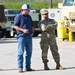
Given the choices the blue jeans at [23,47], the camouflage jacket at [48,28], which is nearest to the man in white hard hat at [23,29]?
the blue jeans at [23,47]

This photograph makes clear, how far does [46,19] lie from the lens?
37.6 feet

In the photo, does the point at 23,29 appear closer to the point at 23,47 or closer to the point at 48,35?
the point at 23,47

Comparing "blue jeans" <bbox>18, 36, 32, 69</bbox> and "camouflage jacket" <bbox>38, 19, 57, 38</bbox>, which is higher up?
"camouflage jacket" <bbox>38, 19, 57, 38</bbox>

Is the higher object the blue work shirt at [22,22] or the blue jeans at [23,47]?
the blue work shirt at [22,22]

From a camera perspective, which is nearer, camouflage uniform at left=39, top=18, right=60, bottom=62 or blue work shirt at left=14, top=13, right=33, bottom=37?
blue work shirt at left=14, top=13, right=33, bottom=37

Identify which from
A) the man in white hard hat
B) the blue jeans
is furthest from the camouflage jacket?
the blue jeans

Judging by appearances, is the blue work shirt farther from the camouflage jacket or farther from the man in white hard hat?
the camouflage jacket

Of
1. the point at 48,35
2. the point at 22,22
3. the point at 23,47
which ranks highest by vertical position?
the point at 22,22

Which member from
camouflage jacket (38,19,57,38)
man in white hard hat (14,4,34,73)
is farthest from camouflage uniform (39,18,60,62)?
man in white hard hat (14,4,34,73)

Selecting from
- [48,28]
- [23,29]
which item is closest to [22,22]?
[23,29]

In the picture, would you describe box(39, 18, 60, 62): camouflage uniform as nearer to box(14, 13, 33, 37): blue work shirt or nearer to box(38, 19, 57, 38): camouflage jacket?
box(38, 19, 57, 38): camouflage jacket

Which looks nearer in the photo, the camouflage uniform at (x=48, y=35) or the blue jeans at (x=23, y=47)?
the blue jeans at (x=23, y=47)

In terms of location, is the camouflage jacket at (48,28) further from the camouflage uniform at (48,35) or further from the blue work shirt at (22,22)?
the blue work shirt at (22,22)

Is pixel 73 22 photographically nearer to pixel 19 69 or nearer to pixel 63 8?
pixel 63 8
